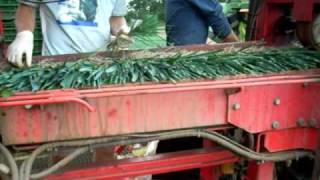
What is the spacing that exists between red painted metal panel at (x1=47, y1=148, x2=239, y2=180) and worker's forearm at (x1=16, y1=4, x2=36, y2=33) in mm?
636

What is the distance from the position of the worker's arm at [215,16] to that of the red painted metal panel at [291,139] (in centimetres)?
115

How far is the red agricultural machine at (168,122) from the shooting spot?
1.53 meters

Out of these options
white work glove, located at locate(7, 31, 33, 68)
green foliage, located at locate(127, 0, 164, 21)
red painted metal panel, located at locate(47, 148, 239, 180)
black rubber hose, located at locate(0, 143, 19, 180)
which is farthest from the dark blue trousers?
black rubber hose, located at locate(0, 143, 19, 180)

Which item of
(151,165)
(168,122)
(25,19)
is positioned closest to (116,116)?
(168,122)

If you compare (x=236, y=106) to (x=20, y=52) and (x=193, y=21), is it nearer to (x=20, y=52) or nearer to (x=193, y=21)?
(x=20, y=52)

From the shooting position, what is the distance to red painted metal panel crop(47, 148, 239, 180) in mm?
1761

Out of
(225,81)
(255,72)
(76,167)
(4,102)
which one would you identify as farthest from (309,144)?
(4,102)

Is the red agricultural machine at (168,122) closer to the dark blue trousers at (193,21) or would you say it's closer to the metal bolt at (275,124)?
the metal bolt at (275,124)

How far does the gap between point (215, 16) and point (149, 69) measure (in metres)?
1.34

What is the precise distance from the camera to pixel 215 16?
2.86 meters

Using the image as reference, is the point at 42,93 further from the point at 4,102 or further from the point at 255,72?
the point at 255,72

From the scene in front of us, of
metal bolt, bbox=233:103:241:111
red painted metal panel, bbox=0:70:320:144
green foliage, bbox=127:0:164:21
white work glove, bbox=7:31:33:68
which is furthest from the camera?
green foliage, bbox=127:0:164:21

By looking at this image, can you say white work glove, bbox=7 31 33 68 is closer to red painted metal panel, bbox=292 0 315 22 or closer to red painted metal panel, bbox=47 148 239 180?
red painted metal panel, bbox=47 148 239 180

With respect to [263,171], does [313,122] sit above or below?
above
